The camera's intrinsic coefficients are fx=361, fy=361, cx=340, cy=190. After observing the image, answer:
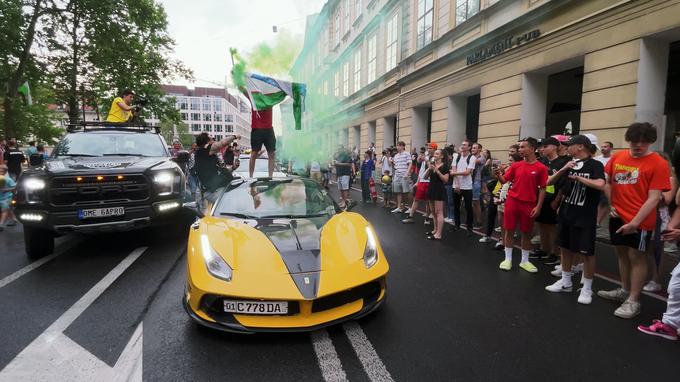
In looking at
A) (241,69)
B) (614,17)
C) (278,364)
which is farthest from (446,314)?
(614,17)

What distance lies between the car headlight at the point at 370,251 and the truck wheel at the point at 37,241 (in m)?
4.65

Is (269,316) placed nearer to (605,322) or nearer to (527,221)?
(605,322)

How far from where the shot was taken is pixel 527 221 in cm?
480

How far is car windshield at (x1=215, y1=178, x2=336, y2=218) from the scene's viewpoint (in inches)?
154

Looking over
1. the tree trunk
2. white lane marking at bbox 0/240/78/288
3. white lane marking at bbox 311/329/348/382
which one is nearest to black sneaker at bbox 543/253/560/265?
white lane marking at bbox 311/329/348/382

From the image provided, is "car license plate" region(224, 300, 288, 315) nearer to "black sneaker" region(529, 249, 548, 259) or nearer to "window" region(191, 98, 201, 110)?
"black sneaker" region(529, 249, 548, 259)

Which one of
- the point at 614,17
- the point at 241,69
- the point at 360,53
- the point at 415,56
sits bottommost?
the point at 241,69

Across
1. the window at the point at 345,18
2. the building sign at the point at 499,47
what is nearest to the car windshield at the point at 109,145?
the building sign at the point at 499,47

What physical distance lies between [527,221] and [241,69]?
5274mm

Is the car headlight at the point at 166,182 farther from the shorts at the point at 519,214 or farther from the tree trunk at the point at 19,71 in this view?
the tree trunk at the point at 19,71

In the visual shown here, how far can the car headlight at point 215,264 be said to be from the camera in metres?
2.88

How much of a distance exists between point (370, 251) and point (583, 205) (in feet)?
7.89

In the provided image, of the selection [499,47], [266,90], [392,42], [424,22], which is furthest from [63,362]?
[392,42]

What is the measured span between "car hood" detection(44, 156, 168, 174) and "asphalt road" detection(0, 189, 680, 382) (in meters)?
1.34
